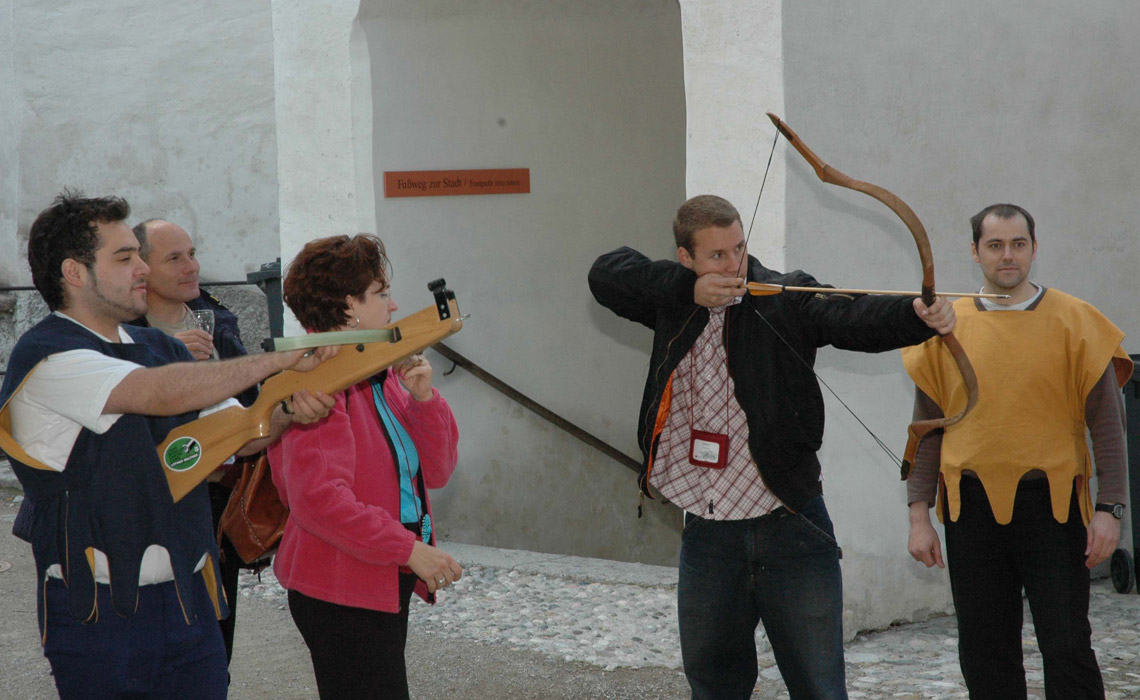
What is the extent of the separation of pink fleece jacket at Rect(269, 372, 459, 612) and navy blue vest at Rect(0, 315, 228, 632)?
0.89 ft

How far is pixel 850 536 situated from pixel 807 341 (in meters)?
1.90

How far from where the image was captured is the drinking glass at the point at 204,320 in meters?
3.35

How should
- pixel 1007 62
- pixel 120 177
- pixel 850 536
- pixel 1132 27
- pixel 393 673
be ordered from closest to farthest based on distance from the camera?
pixel 393 673, pixel 850 536, pixel 1007 62, pixel 1132 27, pixel 120 177

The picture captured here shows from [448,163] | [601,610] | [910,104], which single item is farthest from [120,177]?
[910,104]

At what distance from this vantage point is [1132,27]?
17.1 feet

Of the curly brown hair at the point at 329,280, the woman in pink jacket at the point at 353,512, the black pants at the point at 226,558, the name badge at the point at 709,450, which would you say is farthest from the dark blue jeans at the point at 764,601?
the black pants at the point at 226,558

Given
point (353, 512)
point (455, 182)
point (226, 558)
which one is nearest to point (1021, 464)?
point (353, 512)

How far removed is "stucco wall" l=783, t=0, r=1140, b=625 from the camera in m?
4.39

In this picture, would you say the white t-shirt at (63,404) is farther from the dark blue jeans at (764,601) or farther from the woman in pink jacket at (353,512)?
the dark blue jeans at (764,601)

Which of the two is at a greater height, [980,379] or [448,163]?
[448,163]

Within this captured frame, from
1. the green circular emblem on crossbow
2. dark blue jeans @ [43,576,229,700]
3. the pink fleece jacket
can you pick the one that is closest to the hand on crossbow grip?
the pink fleece jacket

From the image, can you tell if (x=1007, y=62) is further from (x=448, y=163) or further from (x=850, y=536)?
(x=448, y=163)

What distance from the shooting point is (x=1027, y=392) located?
10.4ft

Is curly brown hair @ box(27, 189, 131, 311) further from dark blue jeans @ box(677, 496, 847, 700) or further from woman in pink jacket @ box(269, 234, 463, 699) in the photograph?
dark blue jeans @ box(677, 496, 847, 700)
